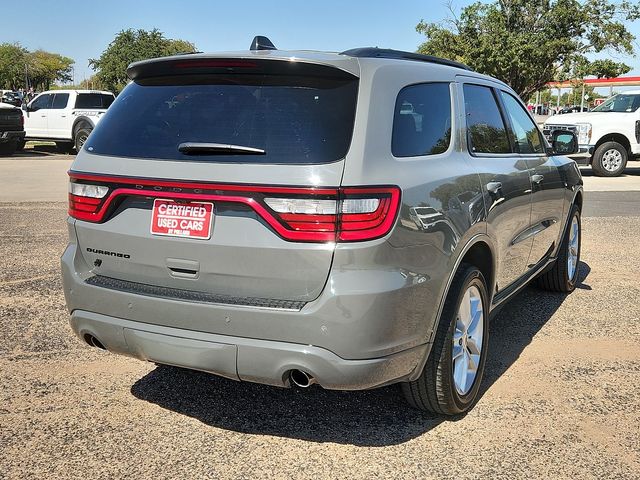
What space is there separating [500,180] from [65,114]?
1987 cm

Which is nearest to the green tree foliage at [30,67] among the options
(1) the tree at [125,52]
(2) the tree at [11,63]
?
(2) the tree at [11,63]

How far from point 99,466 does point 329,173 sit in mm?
1628

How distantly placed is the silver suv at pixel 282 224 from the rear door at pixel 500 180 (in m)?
0.28

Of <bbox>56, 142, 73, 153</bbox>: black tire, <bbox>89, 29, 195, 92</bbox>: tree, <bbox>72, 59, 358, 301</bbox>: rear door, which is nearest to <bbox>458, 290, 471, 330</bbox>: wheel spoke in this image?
<bbox>72, 59, 358, 301</bbox>: rear door

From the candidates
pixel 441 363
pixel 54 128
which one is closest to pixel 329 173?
pixel 441 363

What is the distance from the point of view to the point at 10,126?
1948 cm

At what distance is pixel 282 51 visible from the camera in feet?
10.3

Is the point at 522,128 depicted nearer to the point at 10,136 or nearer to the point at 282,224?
the point at 282,224

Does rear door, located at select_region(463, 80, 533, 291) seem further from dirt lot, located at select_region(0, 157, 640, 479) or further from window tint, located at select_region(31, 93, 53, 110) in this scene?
window tint, located at select_region(31, 93, 53, 110)

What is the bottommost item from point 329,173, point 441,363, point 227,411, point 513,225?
point 227,411

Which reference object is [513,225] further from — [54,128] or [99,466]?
[54,128]

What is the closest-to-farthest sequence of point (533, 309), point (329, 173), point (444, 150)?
point (329, 173) → point (444, 150) → point (533, 309)

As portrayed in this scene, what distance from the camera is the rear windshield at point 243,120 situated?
9.09ft

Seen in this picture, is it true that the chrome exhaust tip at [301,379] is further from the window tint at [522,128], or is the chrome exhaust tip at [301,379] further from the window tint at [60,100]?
the window tint at [60,100]
